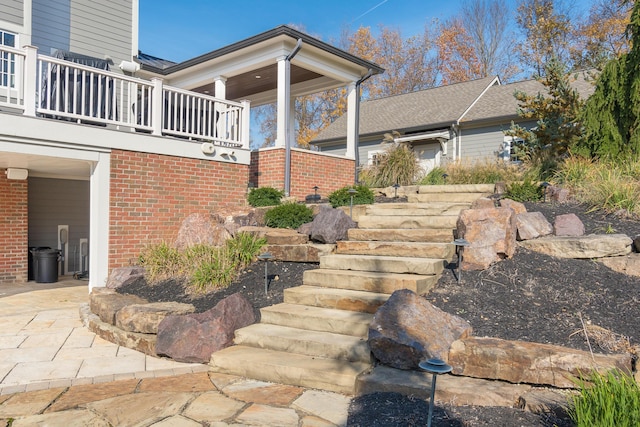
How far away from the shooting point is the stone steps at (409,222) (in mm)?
5664

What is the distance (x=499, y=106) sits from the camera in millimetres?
15055

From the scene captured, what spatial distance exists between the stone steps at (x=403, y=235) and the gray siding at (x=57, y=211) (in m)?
7.48

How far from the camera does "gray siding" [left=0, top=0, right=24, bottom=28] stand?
8891mm

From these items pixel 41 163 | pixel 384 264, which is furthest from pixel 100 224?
pixel 384 264

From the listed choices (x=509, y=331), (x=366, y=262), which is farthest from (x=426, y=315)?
(x=366, y=262)

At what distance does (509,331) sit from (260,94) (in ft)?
36.1

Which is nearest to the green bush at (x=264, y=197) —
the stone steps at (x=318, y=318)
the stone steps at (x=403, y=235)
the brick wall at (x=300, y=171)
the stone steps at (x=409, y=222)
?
the brick wall at (x=300, y=171)

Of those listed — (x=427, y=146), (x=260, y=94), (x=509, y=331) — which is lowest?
(x=509, y=331)

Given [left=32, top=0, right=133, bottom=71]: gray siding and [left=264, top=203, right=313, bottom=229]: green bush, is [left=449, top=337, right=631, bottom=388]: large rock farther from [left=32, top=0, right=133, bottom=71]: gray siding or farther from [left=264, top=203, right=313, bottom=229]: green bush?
[left=32, top=0, right=133, bottom=71]: gray siding

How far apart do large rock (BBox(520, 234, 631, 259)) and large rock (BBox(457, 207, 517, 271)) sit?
401 millimetres

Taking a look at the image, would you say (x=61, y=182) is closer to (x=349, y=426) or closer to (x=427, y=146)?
(x=349, y=426)

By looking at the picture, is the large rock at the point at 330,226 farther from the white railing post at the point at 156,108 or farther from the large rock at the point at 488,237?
the white railing post at the point at 156,108

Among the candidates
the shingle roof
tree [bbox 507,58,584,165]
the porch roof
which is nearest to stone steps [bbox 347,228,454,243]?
the porch roof

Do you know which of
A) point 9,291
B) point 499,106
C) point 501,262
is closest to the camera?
point 501,262
